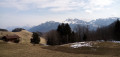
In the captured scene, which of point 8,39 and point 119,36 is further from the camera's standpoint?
point 8,39

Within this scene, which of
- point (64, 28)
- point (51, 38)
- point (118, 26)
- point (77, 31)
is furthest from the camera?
point (77, 31)

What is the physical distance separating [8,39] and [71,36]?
3596 centimetres

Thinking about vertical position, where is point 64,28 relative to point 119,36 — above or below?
above

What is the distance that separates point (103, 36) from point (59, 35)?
38.6 metres

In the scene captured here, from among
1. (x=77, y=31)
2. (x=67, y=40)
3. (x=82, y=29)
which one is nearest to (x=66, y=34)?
(x=67, y=40)

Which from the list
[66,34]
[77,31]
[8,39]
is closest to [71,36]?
[66,34]

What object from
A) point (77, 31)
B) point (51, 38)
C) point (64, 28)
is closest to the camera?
point (64, 28)

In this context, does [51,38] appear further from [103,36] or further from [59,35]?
[103,36]

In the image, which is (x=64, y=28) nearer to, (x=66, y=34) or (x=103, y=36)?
(x=66, y=34)

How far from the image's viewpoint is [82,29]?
→ 109 m

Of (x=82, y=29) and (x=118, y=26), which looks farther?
(x=82, y=29)

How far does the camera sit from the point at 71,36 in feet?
269

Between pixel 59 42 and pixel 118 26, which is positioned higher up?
pixel 118 26

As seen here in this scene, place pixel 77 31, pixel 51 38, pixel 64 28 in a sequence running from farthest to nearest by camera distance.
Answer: pixel 77 31 → pixel 51 38 → pixel 64 28
